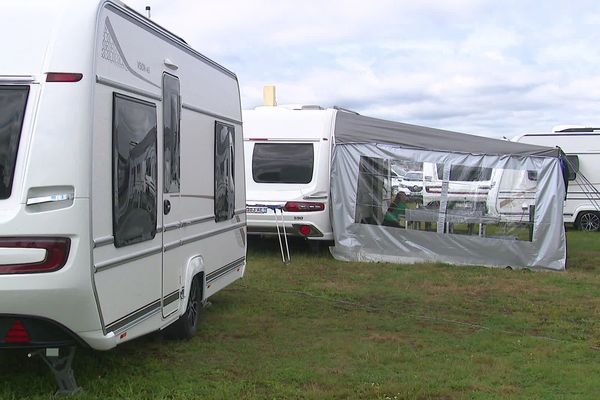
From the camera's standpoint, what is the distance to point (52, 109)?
12.6 feet

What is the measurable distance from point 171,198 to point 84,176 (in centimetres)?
151

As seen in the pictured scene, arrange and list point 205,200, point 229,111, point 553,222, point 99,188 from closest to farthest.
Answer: point 99,188 → point 205,200 → point 229,111 → point 553,222

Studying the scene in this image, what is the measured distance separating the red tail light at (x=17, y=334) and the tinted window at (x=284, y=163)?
856 cm

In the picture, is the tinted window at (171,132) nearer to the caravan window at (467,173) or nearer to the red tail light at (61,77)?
the red tail light at (61,77)

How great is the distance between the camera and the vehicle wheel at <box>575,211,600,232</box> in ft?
57.5

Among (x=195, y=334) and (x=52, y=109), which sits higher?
(x=52, y=109)

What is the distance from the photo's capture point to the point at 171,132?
5336 millimetres

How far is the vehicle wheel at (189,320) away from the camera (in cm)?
607

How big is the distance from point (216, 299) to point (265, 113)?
5361 millimetres

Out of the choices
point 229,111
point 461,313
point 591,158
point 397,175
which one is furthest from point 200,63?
point 591,158

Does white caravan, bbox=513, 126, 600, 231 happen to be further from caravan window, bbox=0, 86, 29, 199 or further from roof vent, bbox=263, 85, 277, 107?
caravan window, bbox=0, 86, 29, 199

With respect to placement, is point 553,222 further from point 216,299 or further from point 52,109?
point 52,109

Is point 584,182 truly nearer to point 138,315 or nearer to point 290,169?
point 290,169

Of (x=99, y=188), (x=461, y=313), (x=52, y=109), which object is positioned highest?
(x=52, y=109)
